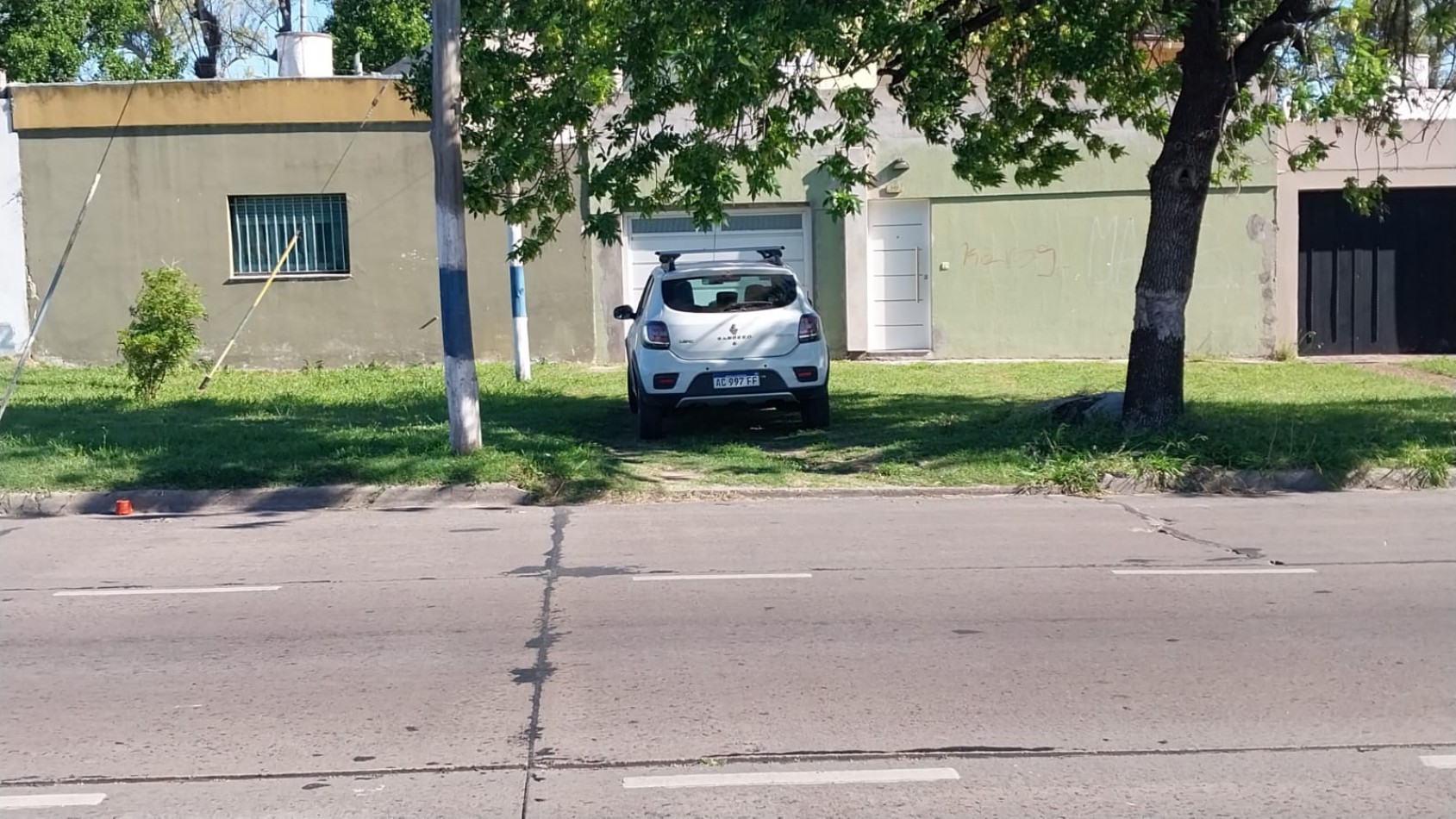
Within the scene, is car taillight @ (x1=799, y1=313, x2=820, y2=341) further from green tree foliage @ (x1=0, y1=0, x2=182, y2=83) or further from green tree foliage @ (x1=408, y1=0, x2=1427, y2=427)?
green tree foliage @ (x1=0, y1=0, x2=182, y2=83)

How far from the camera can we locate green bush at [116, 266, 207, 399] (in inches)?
591

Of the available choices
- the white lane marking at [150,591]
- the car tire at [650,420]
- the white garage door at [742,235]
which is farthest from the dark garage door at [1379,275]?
the white lane marking at [150,591]

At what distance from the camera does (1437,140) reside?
19.7m

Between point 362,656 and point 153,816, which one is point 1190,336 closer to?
point 362,656

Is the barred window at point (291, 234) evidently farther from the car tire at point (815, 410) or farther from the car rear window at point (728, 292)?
the car tire at point (815, 410)

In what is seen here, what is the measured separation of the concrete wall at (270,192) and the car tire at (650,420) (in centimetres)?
659

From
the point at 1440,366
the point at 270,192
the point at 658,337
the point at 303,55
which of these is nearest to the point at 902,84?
the point at 658,337

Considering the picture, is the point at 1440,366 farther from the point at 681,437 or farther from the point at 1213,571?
the point at 1213,571

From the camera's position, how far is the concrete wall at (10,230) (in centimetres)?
1936

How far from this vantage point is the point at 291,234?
19781 mm

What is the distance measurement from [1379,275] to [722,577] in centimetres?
1547

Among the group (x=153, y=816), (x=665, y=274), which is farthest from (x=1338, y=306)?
(x=153, y=816)

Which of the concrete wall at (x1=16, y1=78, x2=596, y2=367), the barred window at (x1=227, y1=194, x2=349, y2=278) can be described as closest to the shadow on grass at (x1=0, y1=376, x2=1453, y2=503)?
the concrete wall at (x1=16, y1=78, x2=596, y2=367)

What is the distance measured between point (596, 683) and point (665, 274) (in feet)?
25.8
